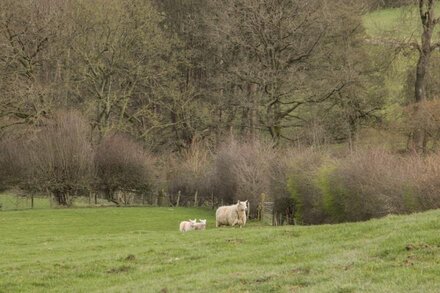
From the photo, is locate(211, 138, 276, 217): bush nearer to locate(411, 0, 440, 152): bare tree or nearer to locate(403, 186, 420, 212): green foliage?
locate(411, 0, 440, 152): bare tree

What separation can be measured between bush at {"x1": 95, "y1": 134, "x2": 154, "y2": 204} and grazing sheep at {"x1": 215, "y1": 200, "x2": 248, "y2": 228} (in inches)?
Answer: 937

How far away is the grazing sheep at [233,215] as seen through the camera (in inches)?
1259

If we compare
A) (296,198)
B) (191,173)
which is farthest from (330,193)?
(191,173)

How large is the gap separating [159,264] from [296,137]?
3753 centimetres

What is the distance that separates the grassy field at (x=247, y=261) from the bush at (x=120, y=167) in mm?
29599

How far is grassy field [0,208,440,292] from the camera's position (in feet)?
36.8

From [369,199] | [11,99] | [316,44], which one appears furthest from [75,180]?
[369,199]

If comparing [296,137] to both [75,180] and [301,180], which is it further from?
[301,180]

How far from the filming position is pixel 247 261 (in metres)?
15.4

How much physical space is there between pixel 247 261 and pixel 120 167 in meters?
41.6

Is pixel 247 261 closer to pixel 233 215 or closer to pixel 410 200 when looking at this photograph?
pixel 410 200

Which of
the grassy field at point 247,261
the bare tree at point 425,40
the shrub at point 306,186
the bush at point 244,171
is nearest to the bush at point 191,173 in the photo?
the bush at point 244,171

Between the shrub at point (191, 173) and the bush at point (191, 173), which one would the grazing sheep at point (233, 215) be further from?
the bush at point (191, 173)

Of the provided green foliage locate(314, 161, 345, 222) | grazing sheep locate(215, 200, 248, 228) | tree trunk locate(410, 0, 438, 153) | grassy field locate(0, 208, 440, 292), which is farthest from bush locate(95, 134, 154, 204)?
grassy field locate(0, 208, 440, 292)
